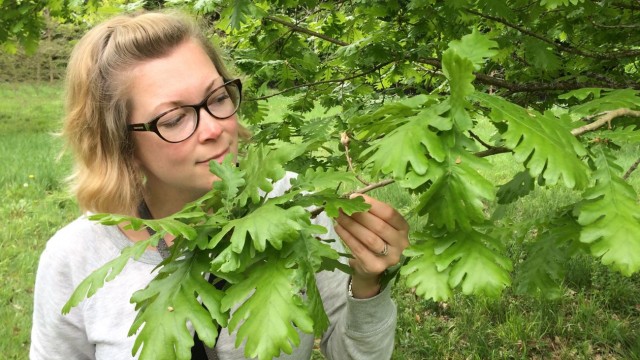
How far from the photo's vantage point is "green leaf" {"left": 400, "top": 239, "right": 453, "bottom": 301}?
0.81m

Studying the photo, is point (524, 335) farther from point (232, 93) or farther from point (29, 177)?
point (29, 177)

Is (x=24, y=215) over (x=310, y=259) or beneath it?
beneath

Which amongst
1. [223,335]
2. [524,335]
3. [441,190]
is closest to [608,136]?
[441,190]

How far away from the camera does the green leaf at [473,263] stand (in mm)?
782

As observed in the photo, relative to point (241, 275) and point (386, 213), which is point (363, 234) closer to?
point (386, 213)

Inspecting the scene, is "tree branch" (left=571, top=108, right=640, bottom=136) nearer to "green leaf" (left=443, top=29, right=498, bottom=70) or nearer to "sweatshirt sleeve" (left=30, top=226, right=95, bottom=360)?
"green leaf" (left=443, top=29, right=498, bottom=70)

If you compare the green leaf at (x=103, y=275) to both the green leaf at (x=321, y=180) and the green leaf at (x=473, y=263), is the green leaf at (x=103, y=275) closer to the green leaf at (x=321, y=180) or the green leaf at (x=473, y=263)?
the green leaf at (x=321, y=180)

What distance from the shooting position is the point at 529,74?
2.30 m

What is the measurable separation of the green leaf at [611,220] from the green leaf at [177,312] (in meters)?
0.57

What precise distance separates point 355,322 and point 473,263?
0.76 meters

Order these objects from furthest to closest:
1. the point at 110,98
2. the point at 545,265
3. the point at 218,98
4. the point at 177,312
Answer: the point at 110,98, the point at 218,98, the point at 545,265, the point at 177,312

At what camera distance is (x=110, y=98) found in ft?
5.22

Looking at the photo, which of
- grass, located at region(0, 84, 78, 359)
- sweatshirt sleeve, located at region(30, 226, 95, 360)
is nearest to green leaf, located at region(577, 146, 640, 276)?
sweatshirt sleeve, located at region(30, 226, 95, 360)

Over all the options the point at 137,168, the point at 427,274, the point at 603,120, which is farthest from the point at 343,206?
the point at 137,168
